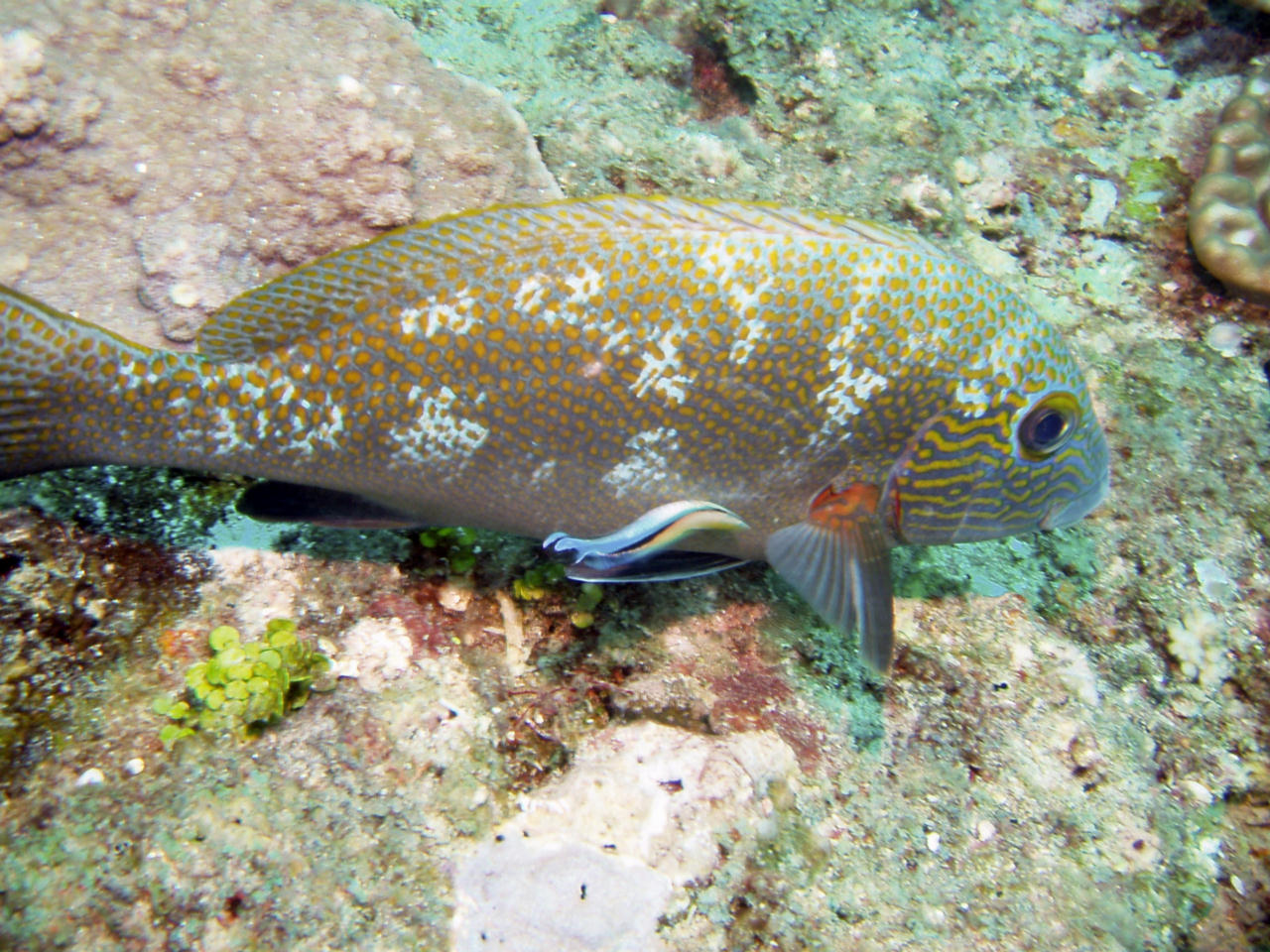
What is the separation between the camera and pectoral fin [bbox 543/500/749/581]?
2.16m

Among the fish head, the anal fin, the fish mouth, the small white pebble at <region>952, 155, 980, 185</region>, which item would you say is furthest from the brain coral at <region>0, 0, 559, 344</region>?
the small white pebble at <region>952, 155, 980, 185</region>

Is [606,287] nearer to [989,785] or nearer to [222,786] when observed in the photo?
[222,786]

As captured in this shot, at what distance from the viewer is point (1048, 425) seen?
7.73ft

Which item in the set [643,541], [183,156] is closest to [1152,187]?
[643,541]

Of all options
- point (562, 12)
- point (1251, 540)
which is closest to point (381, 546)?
point (562, 12)

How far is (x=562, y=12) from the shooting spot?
181 inches

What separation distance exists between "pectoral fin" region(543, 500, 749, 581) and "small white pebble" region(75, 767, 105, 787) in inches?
57.6

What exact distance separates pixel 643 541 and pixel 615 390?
0.47 metres

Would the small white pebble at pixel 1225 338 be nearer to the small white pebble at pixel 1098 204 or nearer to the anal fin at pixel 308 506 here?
the small white pebble at pixel 1098 204

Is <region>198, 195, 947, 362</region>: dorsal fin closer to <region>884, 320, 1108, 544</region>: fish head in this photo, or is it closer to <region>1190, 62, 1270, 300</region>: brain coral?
<region>884, 320, 1108, 544</region>: fish head

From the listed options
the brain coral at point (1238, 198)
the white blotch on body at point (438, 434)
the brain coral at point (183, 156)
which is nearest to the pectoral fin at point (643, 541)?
the white blotch on body at point (438, 434)

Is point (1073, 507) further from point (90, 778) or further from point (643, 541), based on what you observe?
point (90, 778)

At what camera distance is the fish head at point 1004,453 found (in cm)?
229

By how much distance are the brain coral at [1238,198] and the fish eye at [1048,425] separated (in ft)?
9.82
